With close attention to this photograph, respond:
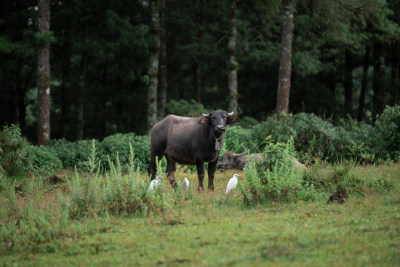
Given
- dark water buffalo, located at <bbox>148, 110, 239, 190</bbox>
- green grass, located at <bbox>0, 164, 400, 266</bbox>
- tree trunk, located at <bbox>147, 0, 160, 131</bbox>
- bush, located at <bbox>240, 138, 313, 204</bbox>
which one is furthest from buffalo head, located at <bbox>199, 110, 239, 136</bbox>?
tree trunk, located at <bbox>147, 0, 160, 131</bbox>

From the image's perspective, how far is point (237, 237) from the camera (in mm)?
6938

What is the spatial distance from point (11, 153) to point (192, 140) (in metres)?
6.49

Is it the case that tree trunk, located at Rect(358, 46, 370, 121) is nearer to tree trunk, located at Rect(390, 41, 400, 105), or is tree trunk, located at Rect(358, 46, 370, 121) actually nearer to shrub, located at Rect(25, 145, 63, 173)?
tree trunk, located at Rect(390, 41, 400, 105)

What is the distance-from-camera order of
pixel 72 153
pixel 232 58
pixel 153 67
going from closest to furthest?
pixel 72 153
pixel 153 67
pixel 232 58

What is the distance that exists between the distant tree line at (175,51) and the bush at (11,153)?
14.4 feet

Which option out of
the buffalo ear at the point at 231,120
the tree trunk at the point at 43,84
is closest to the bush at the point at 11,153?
the tree trunk at the point at 43,84

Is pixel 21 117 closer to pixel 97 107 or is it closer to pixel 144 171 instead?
pixel 97 107

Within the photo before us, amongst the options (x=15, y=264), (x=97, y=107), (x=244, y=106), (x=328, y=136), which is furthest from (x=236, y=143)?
(x=97, y=107)

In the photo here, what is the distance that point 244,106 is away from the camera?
34406mm

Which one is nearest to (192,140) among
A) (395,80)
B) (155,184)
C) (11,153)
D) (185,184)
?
(185,184)

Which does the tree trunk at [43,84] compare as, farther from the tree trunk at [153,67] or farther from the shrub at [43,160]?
the tree trunk at [153,67]

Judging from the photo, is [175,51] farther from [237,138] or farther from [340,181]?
[340,181]

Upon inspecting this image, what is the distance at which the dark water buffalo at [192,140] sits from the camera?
38.2ft

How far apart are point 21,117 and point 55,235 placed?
85.4 ft
